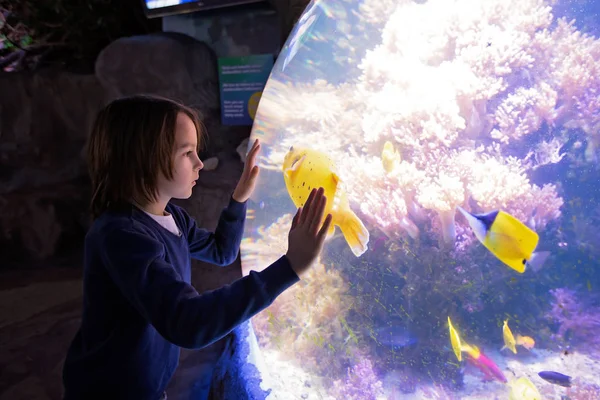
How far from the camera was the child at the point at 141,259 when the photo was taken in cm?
94

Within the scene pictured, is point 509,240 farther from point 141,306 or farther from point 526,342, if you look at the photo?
point 141,306

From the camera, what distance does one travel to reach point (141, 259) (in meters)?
0.98

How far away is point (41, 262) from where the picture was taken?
4008 millimetres

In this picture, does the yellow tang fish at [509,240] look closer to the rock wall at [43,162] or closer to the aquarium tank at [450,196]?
the aquarium tank at [450,196]

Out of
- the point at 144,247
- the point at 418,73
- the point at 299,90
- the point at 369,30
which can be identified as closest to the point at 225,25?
the point at 299,90

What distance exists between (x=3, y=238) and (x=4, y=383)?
2197 mm

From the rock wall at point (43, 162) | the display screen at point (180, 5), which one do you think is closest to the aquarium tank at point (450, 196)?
the display screen at point (180, 5)

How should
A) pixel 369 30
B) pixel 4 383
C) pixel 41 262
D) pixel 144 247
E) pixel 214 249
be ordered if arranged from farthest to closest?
pixel 41 262
pixel 4 383
pixel 214 249
pixel 369 30
pixel 144 247

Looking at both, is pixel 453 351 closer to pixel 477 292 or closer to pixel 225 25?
Answer: pixel 477 292

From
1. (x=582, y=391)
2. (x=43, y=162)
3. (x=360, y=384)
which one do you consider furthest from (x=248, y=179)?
(x=43, y=162)

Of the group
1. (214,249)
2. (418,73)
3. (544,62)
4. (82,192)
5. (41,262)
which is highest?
(544,62)

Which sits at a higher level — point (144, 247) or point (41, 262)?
point (144, 247)

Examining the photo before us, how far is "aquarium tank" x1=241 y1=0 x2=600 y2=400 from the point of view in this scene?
3.42 ft

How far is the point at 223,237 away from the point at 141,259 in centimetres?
51
